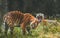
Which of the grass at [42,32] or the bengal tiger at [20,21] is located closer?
the grass at [42,32]

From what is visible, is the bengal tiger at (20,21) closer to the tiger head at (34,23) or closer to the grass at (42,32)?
the tiger head at (34,23)

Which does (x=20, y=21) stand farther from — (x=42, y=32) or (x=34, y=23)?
(x=42, y=32)

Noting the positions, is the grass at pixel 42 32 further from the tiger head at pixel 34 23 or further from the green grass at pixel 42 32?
the tiger head at pixel 34 23

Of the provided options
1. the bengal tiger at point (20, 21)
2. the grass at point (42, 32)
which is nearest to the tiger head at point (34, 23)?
the bengal tiger at point (20, 21)

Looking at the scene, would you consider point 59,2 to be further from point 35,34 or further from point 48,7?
point 35,34

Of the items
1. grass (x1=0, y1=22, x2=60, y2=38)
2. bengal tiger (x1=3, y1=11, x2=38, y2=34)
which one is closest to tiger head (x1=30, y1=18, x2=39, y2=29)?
bengal tiger (x1=3, y1=11, x2=38, y2=34)

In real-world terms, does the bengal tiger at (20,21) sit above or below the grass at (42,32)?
above

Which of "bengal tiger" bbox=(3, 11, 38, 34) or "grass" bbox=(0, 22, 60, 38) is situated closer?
"grass" bbox=(0, 22, 60, 38)

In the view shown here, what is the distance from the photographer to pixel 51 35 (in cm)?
750

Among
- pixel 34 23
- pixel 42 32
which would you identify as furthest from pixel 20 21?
pixel 42 32

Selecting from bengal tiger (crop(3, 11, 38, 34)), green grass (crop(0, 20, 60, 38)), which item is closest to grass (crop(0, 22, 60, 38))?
green grass (crop(0, 20, 60, 38))

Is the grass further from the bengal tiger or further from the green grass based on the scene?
the bengal tiger

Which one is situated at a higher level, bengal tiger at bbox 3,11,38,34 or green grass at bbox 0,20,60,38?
bengal tiger at bbox 3,11,38,34

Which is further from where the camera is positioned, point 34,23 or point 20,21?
point 20,21
